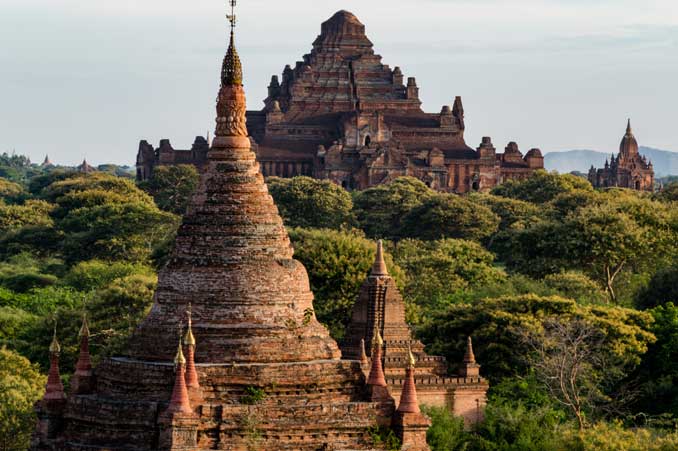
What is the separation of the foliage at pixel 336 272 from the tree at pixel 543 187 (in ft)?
190

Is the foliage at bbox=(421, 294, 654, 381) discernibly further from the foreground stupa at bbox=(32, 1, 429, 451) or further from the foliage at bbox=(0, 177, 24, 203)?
the foliage at bbox=(0, 177, 24, 203)

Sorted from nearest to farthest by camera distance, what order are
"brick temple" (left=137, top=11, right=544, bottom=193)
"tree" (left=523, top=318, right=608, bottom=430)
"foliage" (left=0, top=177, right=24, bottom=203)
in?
"tree" (left=523, top=318, right=608, bottom=430) → "brick temple" (left=137, top=11, right=544, bottom=193) → "foliage" (left=0, top=177, right=24, bottom=203)

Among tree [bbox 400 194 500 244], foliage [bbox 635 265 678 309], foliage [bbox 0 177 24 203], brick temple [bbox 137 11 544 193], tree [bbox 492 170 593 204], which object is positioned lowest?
foliage [bbox 635 265 678 309]

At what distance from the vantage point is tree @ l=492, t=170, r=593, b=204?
427 ft

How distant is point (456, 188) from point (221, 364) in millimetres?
123027

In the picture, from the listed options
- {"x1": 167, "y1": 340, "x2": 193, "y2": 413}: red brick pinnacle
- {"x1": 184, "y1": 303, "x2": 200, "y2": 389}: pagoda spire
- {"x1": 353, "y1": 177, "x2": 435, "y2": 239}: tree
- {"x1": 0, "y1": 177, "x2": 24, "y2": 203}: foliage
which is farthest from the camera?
{"x1": 0, "y1": 177, "x2": 24, "y2": 203}: foliage

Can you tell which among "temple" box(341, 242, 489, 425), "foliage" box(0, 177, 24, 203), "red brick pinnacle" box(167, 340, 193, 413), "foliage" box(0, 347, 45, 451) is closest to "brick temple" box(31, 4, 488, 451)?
"red brick pinnacle" box(167, 340, 193, 413)

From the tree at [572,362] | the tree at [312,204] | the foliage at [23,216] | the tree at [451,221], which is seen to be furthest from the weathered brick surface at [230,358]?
the foliage at [23,216]

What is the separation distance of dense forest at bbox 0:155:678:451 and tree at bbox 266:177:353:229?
0.41ft

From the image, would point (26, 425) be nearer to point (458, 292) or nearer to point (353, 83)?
point (458, 292)

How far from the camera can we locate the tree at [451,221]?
357ft

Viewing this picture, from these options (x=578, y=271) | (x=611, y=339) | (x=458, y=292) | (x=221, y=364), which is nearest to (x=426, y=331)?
(x=611, y=339)

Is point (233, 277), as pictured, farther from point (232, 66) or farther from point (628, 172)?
point (628, 172)

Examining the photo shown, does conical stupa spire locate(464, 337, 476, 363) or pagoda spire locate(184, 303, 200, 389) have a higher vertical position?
conical stupa spire locate(464, 337, 476, 363)
